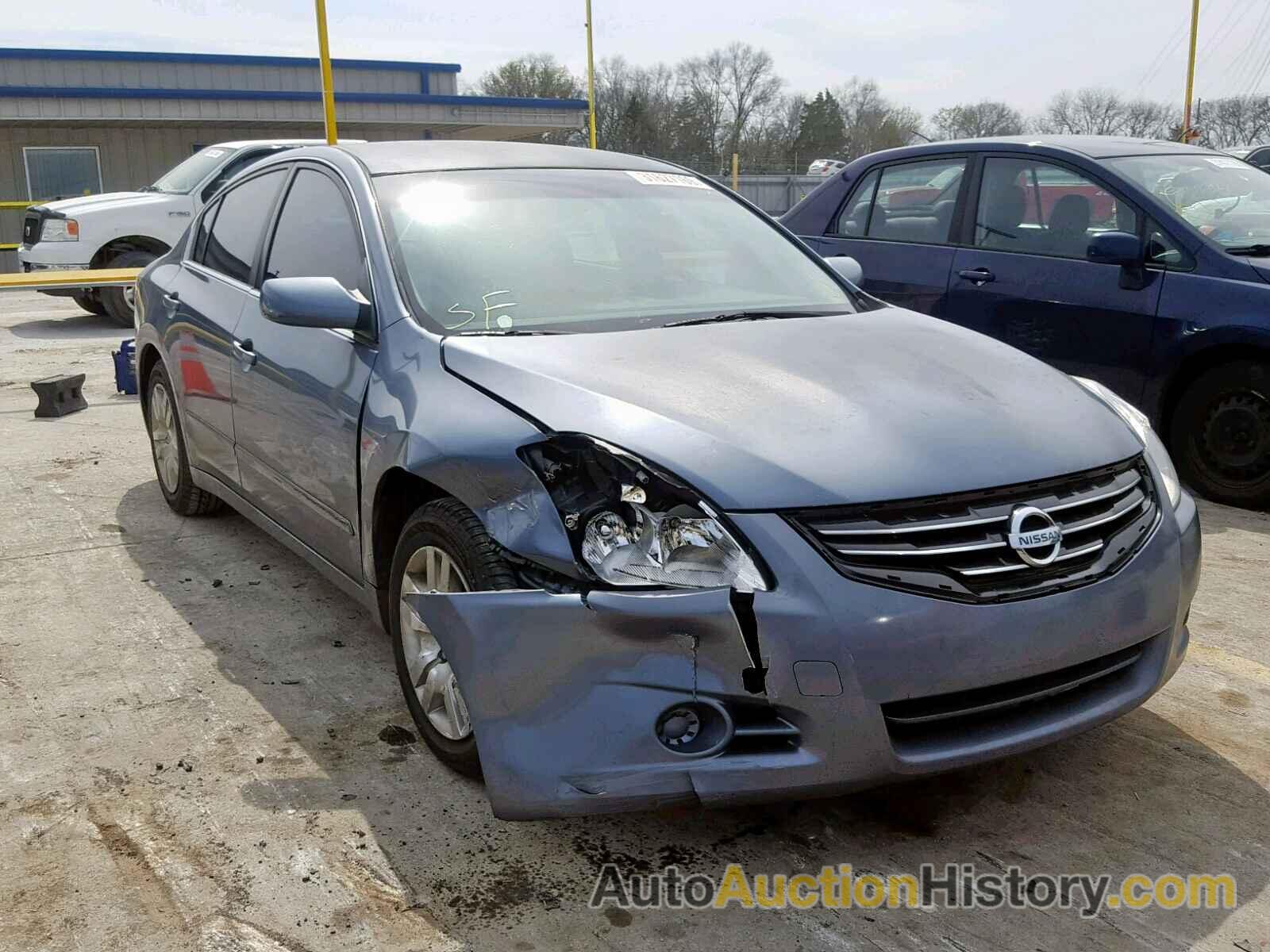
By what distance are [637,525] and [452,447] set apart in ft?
1.96

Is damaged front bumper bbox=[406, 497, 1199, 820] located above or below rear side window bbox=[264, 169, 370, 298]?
below

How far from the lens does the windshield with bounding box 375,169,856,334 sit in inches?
139

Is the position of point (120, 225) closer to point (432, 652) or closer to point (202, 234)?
point (202, 234)

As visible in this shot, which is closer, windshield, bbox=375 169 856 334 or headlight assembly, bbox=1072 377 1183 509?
headlight assembly, bbox=1072 377 1183 509

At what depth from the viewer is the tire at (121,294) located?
13211 millimetres

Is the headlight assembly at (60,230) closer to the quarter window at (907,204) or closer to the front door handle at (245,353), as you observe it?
the quarter window at (907,204)

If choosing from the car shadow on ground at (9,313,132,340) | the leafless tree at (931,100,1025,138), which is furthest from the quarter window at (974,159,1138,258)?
the leafless tree at (931,100,1025,138)

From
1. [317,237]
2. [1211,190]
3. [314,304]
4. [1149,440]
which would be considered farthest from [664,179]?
[1211,190]

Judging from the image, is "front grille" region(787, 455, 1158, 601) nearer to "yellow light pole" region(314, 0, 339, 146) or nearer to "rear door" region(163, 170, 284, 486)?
Result: "rear door" region(163, 170, 284, 486)

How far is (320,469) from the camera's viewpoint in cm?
374

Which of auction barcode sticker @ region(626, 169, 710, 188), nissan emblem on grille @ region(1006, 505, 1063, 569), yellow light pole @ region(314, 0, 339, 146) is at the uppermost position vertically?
yellow light pole @ region(314, 0, 339, 146)

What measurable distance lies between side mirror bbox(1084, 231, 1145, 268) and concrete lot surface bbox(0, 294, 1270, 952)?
6.49 feet

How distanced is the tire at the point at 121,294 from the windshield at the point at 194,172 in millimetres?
806

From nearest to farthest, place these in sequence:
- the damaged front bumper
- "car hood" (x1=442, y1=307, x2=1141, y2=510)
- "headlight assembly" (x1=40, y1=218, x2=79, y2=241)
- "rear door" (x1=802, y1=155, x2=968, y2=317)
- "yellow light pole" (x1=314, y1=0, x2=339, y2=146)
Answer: the damaged front bumper, "car hood" (x1=442, y1=307, x2=1141, y2=510), "rear door" (x1=802, y1=155, x2=968, y2=317), "headlight assembly" (x1=40, y1=218, x2=79, y2=241), "yellow light pole" (x1=314, y1=0, x2=339, y2=146)
